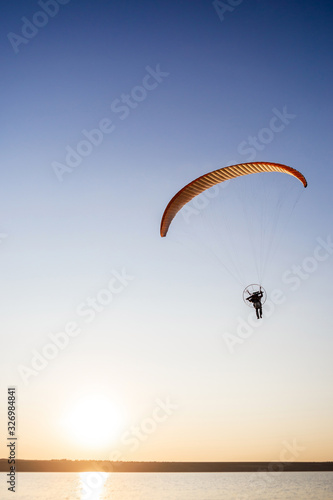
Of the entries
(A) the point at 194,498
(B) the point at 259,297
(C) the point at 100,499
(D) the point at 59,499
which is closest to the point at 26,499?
(D) the point at 59,499

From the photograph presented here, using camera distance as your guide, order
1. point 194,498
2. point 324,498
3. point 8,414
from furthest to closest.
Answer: point 194,498
point 324,498
point 8,414

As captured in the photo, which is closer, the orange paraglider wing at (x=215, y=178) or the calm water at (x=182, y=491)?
the orange paraglider wing at (x=215, y=178)

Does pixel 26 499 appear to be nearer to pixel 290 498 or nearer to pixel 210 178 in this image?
pixel 290 498

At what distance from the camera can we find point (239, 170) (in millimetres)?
18422

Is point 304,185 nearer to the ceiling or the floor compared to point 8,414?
nearer to the ceiling

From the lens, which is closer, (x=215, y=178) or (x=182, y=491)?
(x=215, y=178)

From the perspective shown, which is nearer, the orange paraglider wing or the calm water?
the orange paraglider wing

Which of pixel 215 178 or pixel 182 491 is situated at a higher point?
pixel 215 178

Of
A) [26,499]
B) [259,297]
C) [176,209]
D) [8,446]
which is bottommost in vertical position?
[26,499]

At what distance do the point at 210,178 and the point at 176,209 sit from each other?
2353 mm

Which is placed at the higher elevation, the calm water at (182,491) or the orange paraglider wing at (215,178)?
the orange paraglider wing at (215,178)

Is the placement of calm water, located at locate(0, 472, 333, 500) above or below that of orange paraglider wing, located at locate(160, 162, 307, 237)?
below

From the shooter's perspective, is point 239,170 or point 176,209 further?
point 176,209

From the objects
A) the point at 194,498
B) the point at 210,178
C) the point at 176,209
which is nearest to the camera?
the point at 210,178
